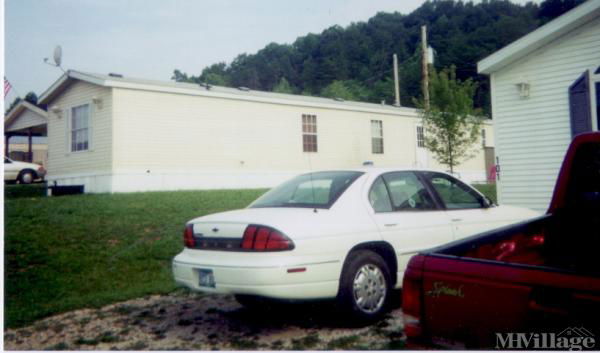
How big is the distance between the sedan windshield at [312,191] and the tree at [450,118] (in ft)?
41.1

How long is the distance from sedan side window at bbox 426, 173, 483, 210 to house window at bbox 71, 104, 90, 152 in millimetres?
11367

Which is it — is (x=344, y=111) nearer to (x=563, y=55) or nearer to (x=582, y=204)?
(x=563, y=55)

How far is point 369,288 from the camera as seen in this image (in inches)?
154

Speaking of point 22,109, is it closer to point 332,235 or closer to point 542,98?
point 542,98

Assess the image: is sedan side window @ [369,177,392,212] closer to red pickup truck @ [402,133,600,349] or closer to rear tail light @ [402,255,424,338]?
red pickup truck @ [402,133,600,349]

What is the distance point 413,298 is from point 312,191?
91.3 inches

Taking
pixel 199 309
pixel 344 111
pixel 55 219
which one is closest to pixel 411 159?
pixel 344 111

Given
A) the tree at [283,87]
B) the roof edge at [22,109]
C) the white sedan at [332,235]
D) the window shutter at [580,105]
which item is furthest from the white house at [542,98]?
the roof edge at [22,109]

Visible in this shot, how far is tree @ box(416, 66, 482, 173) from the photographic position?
16547 millimetres

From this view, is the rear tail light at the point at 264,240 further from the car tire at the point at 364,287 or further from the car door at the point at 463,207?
the car door at the point at 463,207

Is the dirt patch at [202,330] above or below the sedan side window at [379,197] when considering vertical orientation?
below

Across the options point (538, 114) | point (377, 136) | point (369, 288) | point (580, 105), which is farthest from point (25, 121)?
point (369, 288)

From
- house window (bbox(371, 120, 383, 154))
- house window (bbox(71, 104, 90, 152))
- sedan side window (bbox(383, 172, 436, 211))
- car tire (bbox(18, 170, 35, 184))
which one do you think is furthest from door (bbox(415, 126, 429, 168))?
sedan side window (bbox(383, 172, 436, 211))

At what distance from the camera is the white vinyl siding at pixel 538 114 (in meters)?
8.69
